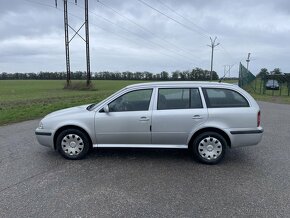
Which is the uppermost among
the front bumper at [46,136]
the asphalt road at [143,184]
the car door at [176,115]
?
the car door at [176,115]

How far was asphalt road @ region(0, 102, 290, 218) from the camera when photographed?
331 centimetres

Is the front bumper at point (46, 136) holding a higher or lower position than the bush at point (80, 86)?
lower

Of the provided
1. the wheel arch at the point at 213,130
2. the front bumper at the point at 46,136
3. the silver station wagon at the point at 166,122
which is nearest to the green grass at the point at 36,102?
the front bumper at the point at 46,136

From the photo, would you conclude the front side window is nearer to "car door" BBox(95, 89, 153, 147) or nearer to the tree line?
"car door" BBox(95, 89, 153, 147)

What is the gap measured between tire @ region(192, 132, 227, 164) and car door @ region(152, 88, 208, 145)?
0.78 feet

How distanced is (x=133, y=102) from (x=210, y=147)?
1650 millimetres

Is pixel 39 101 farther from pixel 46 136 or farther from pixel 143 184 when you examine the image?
pixel 143 184

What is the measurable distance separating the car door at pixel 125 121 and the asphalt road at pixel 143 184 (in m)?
0.43

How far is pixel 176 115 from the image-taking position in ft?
16.1

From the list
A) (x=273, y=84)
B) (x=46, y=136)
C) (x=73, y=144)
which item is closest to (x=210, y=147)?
(x=73, y=144)

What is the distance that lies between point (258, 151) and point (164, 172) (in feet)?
8.01

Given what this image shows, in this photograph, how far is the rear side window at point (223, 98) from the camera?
4.98 meters

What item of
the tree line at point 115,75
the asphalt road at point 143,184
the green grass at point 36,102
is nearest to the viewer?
the asphalt road at point 143,184

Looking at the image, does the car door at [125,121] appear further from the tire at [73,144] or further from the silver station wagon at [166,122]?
the tire at [73,144]
